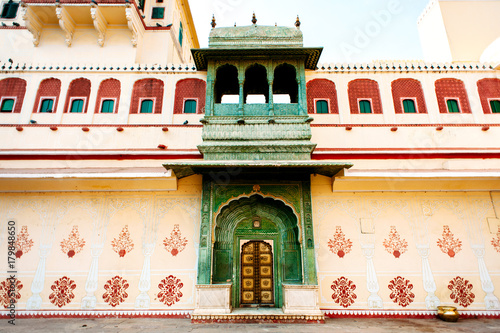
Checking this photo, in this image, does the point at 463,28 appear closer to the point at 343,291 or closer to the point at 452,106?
the point at 452,106

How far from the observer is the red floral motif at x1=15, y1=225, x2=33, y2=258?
24.3 ft

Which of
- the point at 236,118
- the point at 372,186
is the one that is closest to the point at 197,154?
the point at 236,118

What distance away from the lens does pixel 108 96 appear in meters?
8.73

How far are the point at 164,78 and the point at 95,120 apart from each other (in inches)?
87.8

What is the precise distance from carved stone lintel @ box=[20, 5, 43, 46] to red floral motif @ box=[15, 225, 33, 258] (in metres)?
6.19

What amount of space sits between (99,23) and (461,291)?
1247 centimetres

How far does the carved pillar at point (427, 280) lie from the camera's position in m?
7.05

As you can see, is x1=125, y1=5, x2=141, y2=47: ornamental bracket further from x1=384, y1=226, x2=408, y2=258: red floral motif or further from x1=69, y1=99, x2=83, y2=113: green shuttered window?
x1=384, y1=226, x2=408, y2=258: red floral motif

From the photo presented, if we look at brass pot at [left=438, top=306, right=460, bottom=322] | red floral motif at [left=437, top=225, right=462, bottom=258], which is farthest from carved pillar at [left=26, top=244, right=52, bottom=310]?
red floral motif at [left=437, top=225, right=462, bottom=258]

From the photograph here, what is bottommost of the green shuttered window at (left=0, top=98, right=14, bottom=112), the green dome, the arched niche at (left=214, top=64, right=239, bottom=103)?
the green shuttered window at (left=0, top=98, right=14, bottom=112)

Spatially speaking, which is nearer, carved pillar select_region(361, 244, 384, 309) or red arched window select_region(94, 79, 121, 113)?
carved pillar select_region(361, 244, 384, 309)

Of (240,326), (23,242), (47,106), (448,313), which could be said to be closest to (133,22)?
(47,106)

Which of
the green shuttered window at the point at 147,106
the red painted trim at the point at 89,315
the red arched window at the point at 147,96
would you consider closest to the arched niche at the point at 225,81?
the red arched window at the point at 147,96

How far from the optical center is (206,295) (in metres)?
6.55
